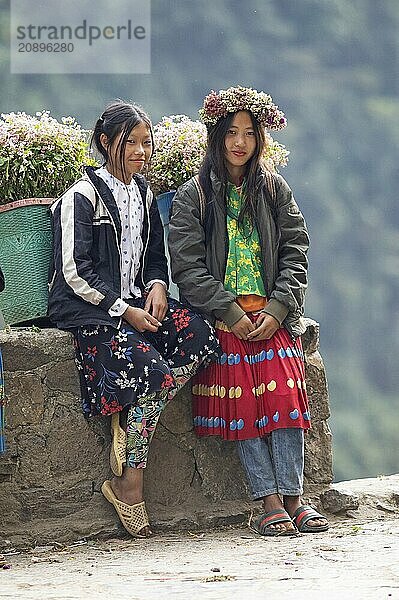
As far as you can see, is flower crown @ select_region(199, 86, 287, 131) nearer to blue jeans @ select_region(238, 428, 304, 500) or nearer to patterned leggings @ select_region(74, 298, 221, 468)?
patterned leggings @ select_region(74, 298, 221, 468)

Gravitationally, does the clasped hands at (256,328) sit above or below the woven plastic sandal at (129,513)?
above

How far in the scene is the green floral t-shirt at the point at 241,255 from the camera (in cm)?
311

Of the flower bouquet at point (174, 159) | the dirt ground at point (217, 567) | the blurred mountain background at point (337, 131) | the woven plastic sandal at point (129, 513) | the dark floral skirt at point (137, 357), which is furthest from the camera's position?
the blurred mountain background at point (337, 131)

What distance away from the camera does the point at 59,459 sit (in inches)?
118

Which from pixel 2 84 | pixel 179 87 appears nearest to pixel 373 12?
pixel 179 87

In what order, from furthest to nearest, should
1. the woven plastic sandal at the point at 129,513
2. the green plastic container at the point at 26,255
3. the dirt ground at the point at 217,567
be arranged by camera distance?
the green plastic container at the point at 26,255, the woven plastic sandal at the point at 129,513, the dirt ground at the point at 217,567

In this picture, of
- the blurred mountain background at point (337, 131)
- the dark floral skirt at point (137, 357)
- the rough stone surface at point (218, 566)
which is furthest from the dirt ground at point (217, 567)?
the blurred mountain background at point (337, 131)

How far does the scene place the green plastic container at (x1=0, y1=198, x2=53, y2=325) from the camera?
10.1 feet

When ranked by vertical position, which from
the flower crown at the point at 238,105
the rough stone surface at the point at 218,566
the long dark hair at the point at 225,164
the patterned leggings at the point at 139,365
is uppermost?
the flower crown at the point at 238,105

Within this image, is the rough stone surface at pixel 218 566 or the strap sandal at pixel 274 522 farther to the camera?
the strap sandal at pixel 274 522

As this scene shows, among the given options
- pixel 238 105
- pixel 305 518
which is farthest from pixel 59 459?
pixel 238 105

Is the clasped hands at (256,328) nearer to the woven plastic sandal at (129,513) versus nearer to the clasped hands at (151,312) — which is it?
the clasped hands at (151,312)

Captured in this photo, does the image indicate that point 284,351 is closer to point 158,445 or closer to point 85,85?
point 158,445

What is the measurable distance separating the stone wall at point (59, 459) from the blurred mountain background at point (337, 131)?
234cm
